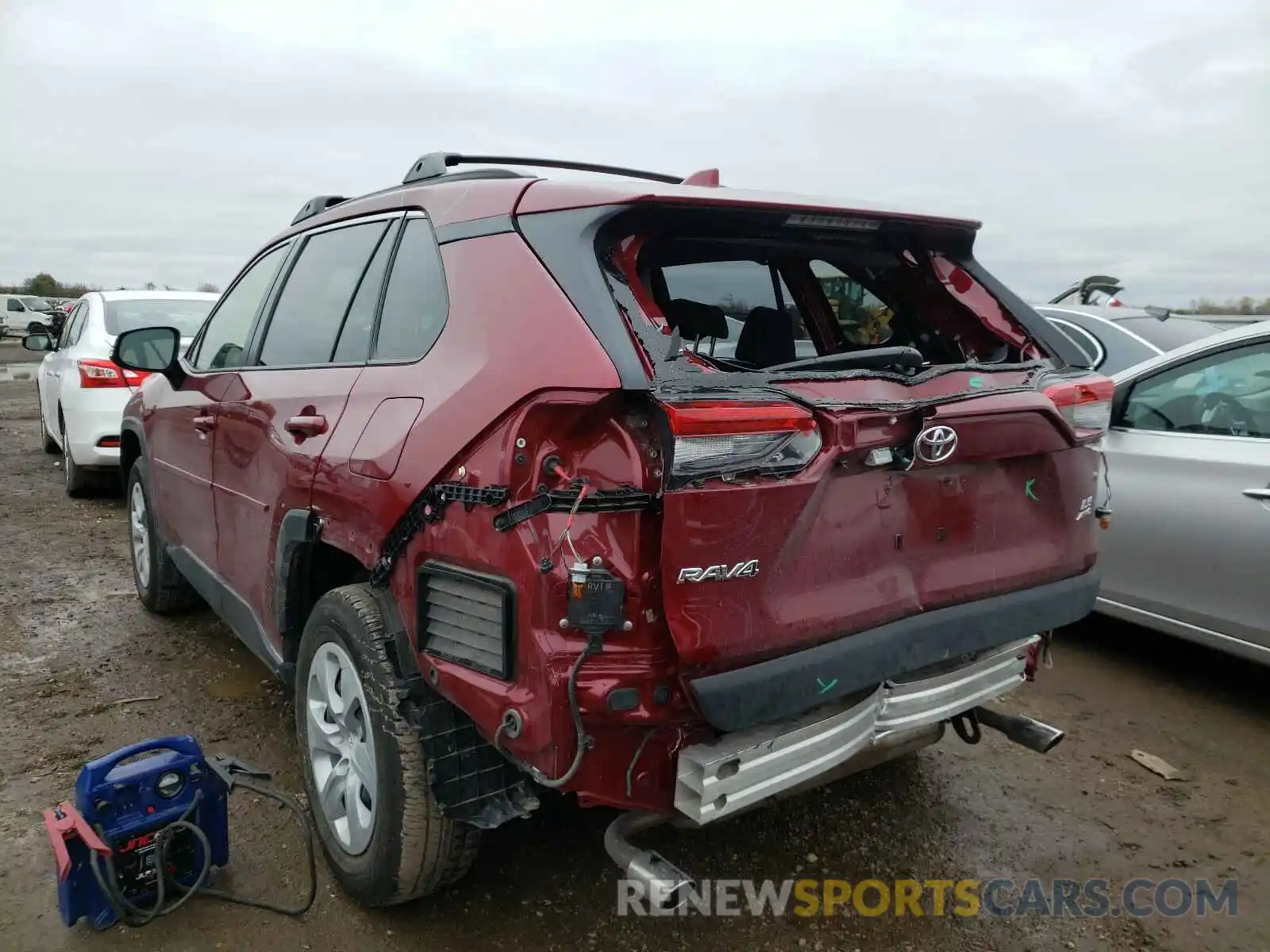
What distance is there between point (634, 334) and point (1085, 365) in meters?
1.71

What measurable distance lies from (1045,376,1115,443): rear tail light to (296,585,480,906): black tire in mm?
1991

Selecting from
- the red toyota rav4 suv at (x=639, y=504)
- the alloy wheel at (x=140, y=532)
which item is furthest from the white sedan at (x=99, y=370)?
the red toyota rav4 suv at (x=639, y=504)

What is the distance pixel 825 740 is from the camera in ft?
7.13

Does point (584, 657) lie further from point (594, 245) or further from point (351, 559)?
point (351, 559)

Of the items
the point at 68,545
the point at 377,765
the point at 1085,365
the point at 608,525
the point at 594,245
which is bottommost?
the point at 68,545

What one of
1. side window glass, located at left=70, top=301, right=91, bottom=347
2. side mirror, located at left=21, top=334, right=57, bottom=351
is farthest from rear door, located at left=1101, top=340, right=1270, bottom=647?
side mirror, located at left=21, top=334, right=57, bottom=351

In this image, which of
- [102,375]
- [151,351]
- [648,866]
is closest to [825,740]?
[648,866]

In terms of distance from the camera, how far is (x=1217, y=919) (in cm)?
267

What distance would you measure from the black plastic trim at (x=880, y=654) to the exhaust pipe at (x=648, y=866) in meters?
0.38

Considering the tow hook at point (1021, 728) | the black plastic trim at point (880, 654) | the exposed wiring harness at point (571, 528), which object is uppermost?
the exposed wiring harness at point (571, 528)

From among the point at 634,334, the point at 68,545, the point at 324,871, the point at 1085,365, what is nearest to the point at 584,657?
the point at 634,334

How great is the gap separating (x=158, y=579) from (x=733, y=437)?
13.2ft

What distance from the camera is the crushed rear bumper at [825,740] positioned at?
2037 millimetres

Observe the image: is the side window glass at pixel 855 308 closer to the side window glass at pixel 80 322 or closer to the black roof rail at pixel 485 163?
the black roof rail at pixel 485 163
